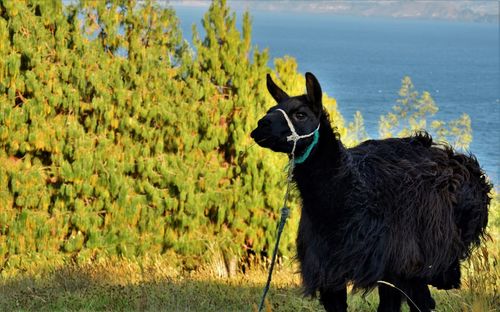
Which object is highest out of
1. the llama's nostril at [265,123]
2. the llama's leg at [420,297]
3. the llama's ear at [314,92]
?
the llama's ear at [314,92]

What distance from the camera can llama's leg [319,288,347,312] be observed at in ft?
19.0

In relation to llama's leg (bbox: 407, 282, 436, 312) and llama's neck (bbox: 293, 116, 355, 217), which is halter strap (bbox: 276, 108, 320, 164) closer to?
llama's neck (bbox: 293, 116, 355, 217)

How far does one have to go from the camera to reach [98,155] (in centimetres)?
1120

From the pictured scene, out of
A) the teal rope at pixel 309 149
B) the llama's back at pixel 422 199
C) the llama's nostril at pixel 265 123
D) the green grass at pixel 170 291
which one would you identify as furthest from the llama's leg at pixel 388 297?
the llama's nostril at pixel 265 123

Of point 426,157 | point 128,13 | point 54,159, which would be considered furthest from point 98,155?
point 426,157

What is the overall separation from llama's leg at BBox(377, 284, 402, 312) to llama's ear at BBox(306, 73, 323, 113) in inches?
59.4

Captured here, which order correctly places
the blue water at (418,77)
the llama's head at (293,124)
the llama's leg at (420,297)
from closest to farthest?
the llama's head at (293,124) → the llama's leg at (420,297) → the blue water at (418,77)

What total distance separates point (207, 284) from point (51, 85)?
12.7 ft

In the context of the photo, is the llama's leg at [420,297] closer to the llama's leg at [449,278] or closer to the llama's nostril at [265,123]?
the llama's leg at [449,278]

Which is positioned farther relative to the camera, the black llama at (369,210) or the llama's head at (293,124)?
the black llama at (369,210)

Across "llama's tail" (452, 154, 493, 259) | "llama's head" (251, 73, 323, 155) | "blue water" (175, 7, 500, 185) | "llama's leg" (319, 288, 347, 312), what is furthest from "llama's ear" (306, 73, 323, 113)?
"blue water" (175, 7, 500, 185)

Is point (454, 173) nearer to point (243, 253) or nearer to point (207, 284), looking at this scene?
point (207, 284)

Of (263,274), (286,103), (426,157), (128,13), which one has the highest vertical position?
(128,13)

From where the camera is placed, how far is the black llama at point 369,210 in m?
5.41
